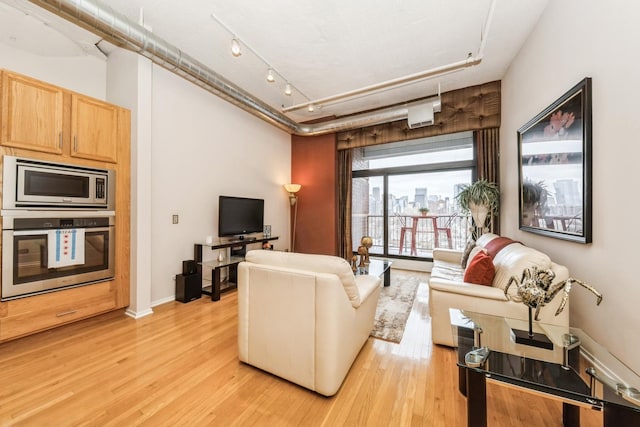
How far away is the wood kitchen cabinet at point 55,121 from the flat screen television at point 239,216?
1.39 metres

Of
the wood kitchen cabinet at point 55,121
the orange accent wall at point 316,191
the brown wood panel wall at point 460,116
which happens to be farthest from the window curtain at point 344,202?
the wood kitchen cabinet at point 55,121

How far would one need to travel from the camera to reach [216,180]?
3.68 m

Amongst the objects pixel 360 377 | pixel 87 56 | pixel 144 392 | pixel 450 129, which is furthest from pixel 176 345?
pixel 450 129

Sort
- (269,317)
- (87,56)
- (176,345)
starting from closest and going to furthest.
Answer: (269,317), (176,345), (87,56)

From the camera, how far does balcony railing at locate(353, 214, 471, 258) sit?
4.53m

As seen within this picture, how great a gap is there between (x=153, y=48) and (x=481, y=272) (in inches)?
142

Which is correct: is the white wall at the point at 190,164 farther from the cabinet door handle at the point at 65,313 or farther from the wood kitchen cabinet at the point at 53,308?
the cabinet door handle at the point at 65,313

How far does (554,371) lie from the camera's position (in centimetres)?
114

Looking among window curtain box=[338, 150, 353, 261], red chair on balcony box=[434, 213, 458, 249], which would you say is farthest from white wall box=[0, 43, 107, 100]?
red chair on balcony box=[434, 213, 458, 249]

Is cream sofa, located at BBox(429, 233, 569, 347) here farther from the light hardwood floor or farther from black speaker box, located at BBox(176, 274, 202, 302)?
black speaker box, located at BBox(176, 274, 202, 302)

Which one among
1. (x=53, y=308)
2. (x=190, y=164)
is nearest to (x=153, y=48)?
(x=190, y=164)

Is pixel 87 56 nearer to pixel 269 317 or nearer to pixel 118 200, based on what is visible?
pixel 118 200

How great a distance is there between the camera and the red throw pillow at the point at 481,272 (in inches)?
80.4

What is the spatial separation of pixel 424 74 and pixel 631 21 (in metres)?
1.65
